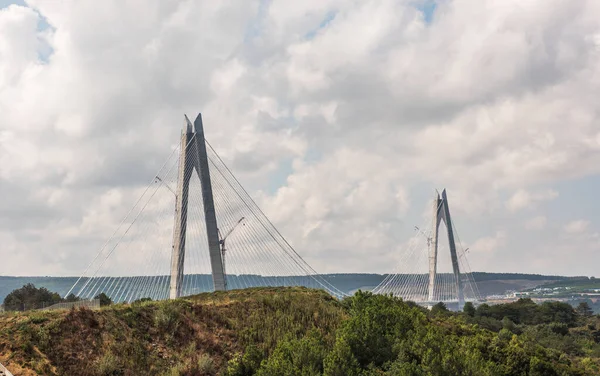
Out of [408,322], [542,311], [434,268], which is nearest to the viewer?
[408,322]

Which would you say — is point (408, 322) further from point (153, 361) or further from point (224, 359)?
point (153, 361)

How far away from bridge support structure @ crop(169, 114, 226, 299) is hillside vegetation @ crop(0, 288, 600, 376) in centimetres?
1266

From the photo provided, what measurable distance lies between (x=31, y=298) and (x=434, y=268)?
92945 mm

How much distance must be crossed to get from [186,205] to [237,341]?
72.2ft

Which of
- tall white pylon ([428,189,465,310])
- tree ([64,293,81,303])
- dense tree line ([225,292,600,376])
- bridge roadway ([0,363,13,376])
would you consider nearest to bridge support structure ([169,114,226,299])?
tree ([64,293,81,303])

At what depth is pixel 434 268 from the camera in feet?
448

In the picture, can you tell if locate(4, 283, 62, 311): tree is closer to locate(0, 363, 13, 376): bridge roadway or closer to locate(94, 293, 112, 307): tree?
locate(94, 293, 112, 307): tree

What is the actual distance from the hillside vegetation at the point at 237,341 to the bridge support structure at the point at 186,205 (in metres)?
→ 12.7

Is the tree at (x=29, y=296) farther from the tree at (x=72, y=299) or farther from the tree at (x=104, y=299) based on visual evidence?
the tree at (x=104, y=299)

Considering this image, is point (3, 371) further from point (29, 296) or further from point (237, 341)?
point (29, 296)

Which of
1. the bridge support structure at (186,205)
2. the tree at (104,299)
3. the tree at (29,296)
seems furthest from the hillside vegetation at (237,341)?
the tree at (29,296)

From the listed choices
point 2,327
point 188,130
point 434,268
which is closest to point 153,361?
point 2,327

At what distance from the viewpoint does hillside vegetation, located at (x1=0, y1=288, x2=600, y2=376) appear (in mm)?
30516

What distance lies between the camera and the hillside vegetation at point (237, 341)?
30.5 m
